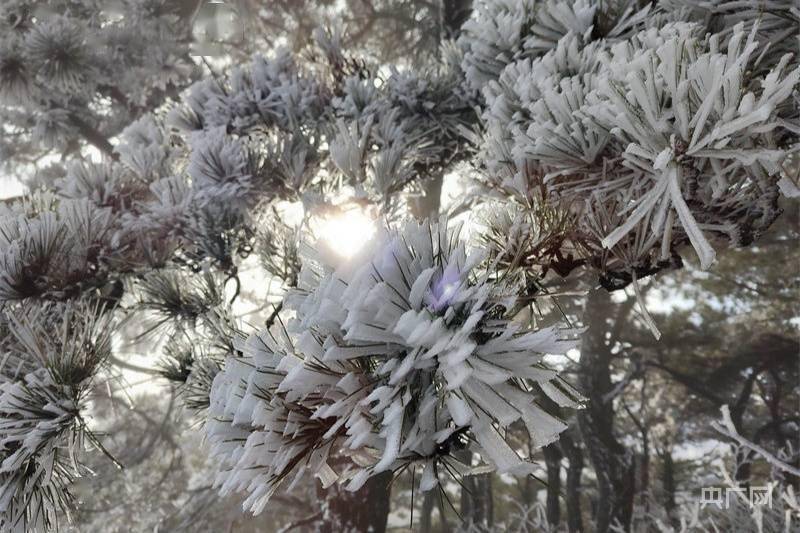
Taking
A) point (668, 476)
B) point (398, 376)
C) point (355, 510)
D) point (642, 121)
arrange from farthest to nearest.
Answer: point (668, 476) → point (355, 510) → point (642, 121) → point (398, 376)

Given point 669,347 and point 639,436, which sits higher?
point 669,347

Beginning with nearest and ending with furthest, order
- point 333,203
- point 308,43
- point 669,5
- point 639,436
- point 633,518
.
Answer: point 669,5, point 333,203, point 308,43, point 633,518, point 639,436

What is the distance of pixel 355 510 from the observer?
5.47 ft

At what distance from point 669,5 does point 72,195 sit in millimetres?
1249

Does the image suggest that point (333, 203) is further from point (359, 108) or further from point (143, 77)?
point (143, 77)

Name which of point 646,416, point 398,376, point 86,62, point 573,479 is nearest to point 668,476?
point 646,416

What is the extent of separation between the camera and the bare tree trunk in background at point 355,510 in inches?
65.1

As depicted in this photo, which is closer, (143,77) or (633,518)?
(143,77)

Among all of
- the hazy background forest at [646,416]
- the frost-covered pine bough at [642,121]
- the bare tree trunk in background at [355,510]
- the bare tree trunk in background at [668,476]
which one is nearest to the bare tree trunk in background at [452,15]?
the frost-covered pine bough at [642,121]

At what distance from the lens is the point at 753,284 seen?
506 cm

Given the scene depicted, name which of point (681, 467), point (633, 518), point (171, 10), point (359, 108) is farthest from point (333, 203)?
point (681, 467)

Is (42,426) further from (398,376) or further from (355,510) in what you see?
(355,510)

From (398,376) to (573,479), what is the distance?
500cm

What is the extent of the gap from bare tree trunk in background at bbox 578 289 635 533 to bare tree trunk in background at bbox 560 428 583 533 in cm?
17
